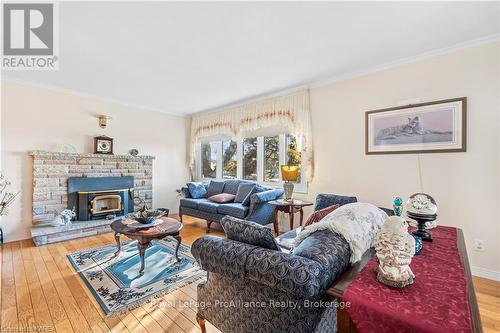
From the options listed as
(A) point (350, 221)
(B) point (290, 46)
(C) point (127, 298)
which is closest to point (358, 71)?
(B) point (290, 46)

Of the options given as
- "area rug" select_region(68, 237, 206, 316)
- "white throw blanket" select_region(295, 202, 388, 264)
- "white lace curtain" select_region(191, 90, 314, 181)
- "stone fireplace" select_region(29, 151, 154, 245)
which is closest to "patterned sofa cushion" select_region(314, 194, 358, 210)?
"white lace curtain" select_region(191, 90, 314, 181)

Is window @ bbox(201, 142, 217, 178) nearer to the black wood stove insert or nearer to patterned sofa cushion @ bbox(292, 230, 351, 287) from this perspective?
the black wood stove insert

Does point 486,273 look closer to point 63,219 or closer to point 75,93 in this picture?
point 63,219

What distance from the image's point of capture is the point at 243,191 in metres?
4.31

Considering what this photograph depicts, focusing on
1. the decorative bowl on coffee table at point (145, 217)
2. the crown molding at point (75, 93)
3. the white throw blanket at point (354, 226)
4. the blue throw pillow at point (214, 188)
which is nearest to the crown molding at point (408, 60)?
the white throw blanket at point (354, 226)

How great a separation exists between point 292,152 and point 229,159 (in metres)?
1.76

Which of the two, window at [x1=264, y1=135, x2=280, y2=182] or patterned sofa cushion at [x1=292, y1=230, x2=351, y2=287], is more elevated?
window at [x1=264, y1=135, x2=280, y2=182]

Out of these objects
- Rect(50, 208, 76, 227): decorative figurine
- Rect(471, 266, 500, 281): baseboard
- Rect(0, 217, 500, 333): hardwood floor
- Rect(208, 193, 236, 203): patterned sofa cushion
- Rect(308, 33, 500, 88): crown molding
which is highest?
Rect(308, 33, 500, 88): crown molding

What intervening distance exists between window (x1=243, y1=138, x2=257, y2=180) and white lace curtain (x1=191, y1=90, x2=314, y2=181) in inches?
8.3

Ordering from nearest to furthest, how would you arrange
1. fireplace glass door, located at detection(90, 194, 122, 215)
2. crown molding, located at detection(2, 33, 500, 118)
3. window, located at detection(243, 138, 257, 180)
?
crown molding, located at detection(2, 33, 500, 118) < fireplace glass door, located at detection(90, 194, 122, 215) < window, located at detection(243, 138, 257, 180)

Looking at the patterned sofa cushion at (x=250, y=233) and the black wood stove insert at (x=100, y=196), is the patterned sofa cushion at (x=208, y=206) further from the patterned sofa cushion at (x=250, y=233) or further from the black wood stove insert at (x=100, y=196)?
the patterned sofa cushion at (x=250, y=233)

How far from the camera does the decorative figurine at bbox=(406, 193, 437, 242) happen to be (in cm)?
171

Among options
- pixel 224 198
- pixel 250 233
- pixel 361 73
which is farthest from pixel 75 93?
pixel 361 73

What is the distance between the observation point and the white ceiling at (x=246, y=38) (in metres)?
1.94
